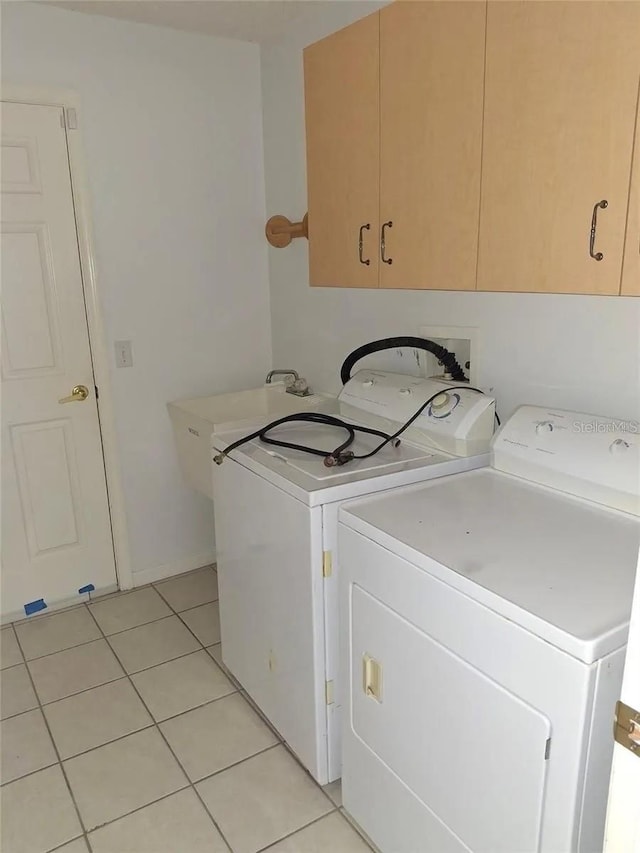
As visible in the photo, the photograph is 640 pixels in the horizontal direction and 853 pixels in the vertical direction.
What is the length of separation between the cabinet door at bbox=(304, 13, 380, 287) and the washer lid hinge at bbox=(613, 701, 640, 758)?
4.29ft

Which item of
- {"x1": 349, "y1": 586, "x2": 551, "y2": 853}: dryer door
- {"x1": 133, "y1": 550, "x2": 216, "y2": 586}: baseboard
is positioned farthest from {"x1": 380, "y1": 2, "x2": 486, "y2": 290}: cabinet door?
{"x1": 133, "y1": 550, "x2": 216, "y2": 586}: baseboard

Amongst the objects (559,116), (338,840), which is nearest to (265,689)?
(338,840)

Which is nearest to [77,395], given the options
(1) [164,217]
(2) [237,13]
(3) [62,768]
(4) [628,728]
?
(1) [164,217]

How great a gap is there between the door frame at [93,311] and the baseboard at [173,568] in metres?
0.05

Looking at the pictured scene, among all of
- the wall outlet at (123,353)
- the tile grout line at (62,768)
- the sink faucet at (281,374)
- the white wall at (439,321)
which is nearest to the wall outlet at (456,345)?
the white wall at (439,321)

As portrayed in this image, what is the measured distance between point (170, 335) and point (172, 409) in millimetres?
339

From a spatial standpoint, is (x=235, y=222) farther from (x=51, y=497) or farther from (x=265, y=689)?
(x=265, y=689)

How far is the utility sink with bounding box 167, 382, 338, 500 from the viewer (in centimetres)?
259

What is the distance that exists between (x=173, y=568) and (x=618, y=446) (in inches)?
88.9

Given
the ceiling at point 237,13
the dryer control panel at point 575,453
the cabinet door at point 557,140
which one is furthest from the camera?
the ceiling at point 237,13

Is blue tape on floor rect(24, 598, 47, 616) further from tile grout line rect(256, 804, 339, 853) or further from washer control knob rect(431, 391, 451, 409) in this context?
washer control knob rect(431, 391, 451, 409)

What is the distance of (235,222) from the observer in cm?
292

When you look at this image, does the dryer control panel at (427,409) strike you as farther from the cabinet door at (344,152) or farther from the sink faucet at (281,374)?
the sink faucet at (281,374)

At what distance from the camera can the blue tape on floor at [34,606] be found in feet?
9.04
